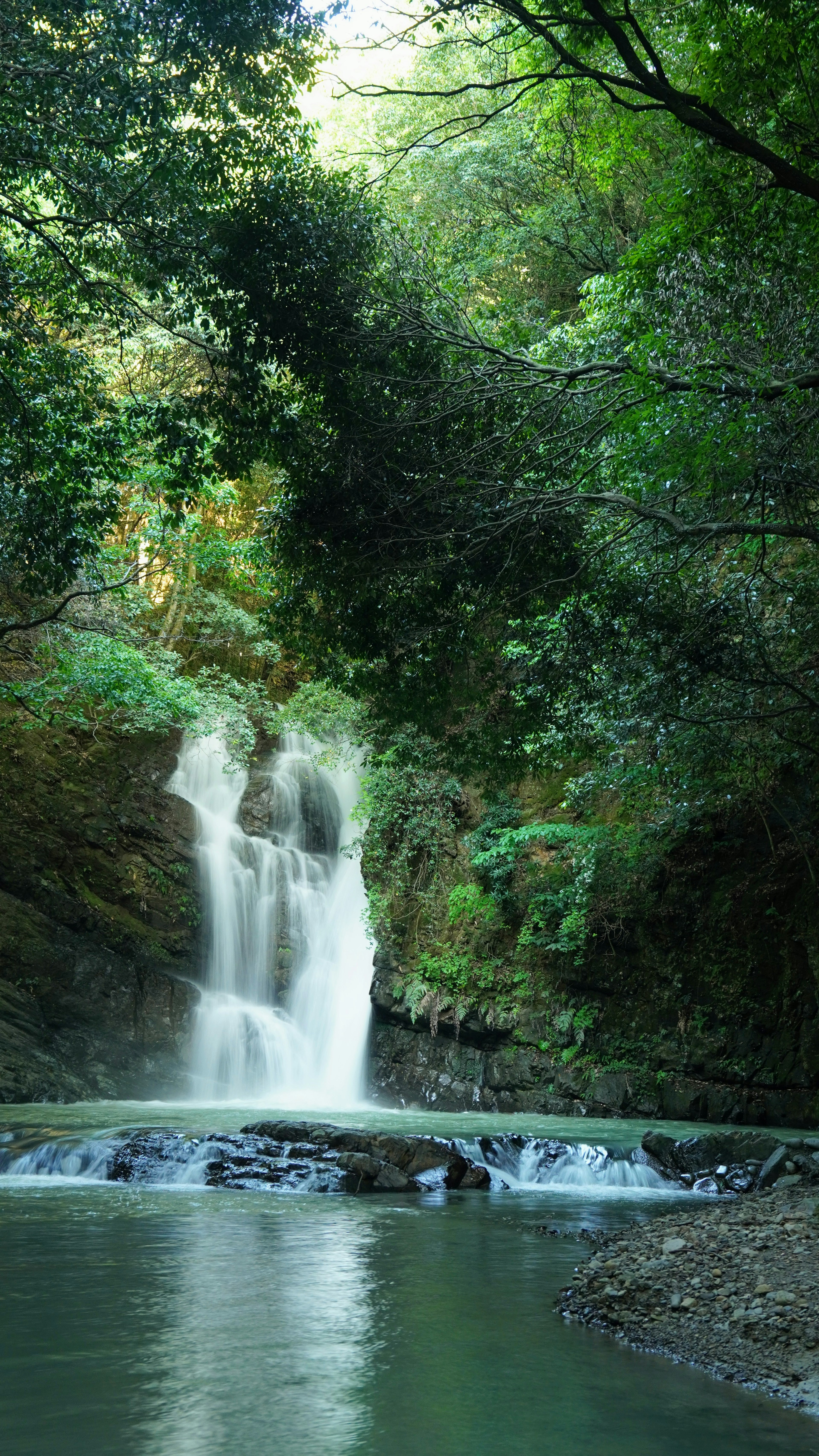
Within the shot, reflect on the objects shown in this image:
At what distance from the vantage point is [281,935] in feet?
71.6

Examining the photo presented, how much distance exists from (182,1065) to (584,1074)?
7260 millimetres

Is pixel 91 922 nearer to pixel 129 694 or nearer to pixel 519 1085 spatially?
pixel 129 694

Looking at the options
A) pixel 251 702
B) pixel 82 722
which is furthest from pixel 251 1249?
pixel 251 702

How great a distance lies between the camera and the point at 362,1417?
4.52 metres

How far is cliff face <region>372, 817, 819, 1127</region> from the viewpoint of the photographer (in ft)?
49.5

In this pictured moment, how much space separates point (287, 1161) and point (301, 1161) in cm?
15

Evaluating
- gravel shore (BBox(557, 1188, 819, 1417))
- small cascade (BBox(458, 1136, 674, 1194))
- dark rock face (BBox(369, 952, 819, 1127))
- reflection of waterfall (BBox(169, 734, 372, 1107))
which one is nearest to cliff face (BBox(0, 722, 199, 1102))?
reflection of waterfall (BBox(169, 734, 372, 1107))

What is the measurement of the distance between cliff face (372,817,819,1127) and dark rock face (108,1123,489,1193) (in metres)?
5.30

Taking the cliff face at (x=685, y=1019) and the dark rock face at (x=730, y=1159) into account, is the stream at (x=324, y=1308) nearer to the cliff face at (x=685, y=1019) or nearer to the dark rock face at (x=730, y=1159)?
the dark rock face at (x=730, y=1159)

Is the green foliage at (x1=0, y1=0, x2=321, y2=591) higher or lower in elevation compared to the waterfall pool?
higher

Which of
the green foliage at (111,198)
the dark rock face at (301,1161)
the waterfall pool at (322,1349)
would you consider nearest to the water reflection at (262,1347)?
the waterfall pool at (322,1349)

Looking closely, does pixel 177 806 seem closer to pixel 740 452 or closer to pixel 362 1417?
pixel 740 452

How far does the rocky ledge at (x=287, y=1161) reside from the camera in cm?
1090

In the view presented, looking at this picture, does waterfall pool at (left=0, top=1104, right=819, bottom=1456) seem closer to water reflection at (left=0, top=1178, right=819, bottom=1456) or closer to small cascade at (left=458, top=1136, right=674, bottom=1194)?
water reflection at (left=0, top=1178, right=819, bottom=1456)
